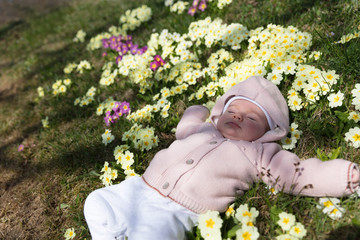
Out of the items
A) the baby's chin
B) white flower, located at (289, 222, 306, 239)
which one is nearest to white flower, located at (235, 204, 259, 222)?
white flower, located at (289, 222, 306, 239)

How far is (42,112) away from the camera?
461cm

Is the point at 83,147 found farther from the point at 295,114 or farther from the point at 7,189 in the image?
the point at 295,114

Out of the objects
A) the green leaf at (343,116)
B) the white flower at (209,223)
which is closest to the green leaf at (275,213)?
the white flower at (209,223)

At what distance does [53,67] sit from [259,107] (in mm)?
4473

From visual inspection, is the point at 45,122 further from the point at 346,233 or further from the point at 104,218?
the point at 346,233

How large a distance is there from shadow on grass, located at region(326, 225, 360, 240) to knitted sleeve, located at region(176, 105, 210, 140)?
1.35m

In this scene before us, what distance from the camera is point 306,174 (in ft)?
7.03

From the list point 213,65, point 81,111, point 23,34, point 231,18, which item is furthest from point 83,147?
point 23,34

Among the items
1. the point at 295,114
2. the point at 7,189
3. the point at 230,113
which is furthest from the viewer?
the point at 7,189

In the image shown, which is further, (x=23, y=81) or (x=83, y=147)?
(x=23, y=81)

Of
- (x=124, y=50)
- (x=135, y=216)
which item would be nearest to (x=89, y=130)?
(x=124, y=50)

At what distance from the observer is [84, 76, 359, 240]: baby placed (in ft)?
6.88

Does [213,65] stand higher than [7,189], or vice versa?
[213,65]

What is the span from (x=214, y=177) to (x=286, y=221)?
57 cm
